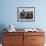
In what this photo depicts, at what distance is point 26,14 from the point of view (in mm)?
4316

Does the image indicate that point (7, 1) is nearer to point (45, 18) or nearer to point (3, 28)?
point (3, 28)

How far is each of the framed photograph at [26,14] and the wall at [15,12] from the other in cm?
10

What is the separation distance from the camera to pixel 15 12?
429 centimetres

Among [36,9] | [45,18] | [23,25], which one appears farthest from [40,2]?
[23,25]

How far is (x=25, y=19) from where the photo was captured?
14.1 feet

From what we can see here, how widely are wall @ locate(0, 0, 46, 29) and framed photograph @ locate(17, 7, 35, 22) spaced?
0.10 m

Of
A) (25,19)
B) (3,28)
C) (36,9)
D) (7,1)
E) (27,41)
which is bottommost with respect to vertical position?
(27,41)

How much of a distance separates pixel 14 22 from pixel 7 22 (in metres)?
0.23

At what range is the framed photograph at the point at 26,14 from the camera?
4281 mm

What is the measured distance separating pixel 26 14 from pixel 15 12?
372mm

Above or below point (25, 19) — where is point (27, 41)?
below

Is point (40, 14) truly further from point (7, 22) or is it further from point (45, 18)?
point (7, 22)

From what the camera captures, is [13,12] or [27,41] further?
[13,12]

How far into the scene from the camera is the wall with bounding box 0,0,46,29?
4.27 meters
